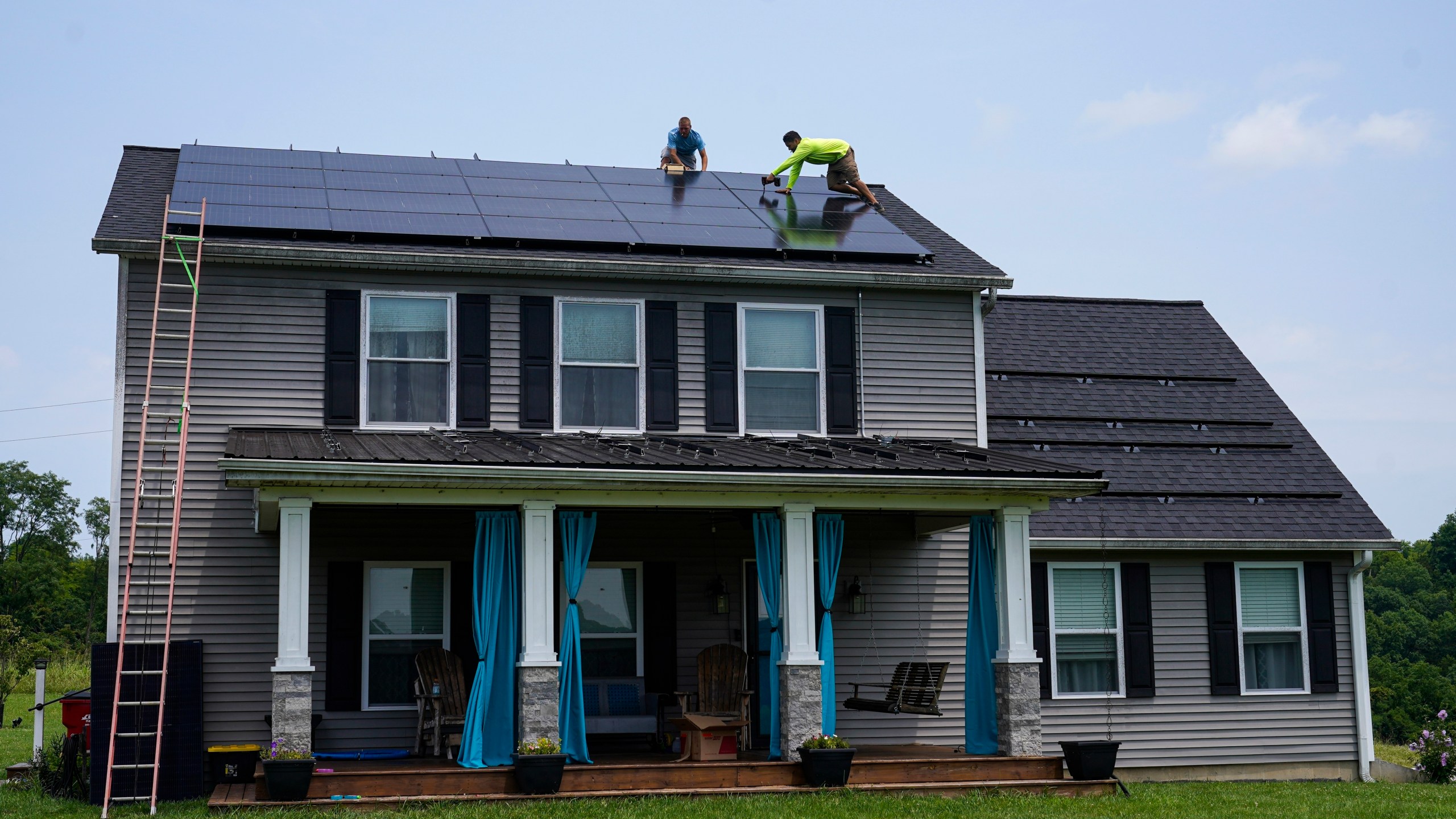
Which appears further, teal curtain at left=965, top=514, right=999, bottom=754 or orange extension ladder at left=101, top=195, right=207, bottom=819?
teal curtain at left=965, top=514, right=999, bottom=754

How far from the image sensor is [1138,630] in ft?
49.0

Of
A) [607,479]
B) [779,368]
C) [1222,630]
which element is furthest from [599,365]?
[1222,630]

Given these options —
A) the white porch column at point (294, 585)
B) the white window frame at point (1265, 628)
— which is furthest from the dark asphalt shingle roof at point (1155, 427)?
the white porch column at point (294, 585)

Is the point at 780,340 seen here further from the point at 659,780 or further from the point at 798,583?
the point at 659,780

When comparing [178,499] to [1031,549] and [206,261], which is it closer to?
[206,261]

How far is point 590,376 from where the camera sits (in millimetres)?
13602

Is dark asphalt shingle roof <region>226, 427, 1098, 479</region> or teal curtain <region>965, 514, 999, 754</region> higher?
dark asphalt shingle roof <region>226, 427, 1098, 479</region>

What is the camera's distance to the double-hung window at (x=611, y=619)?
13.5m

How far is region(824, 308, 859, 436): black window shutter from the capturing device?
14.1 metres

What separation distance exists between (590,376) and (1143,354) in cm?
785

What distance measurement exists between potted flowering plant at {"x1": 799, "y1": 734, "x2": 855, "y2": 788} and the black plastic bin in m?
4.44

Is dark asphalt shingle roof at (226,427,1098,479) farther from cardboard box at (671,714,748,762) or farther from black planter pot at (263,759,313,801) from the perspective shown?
black planter pot at (263,759,313,801)

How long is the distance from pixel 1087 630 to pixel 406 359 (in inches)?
308

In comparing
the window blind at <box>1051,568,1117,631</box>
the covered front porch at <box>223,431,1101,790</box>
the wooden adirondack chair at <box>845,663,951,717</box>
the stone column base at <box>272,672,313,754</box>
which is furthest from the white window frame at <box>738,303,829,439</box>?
the stone column base at <box>272,672,313,754</box>
